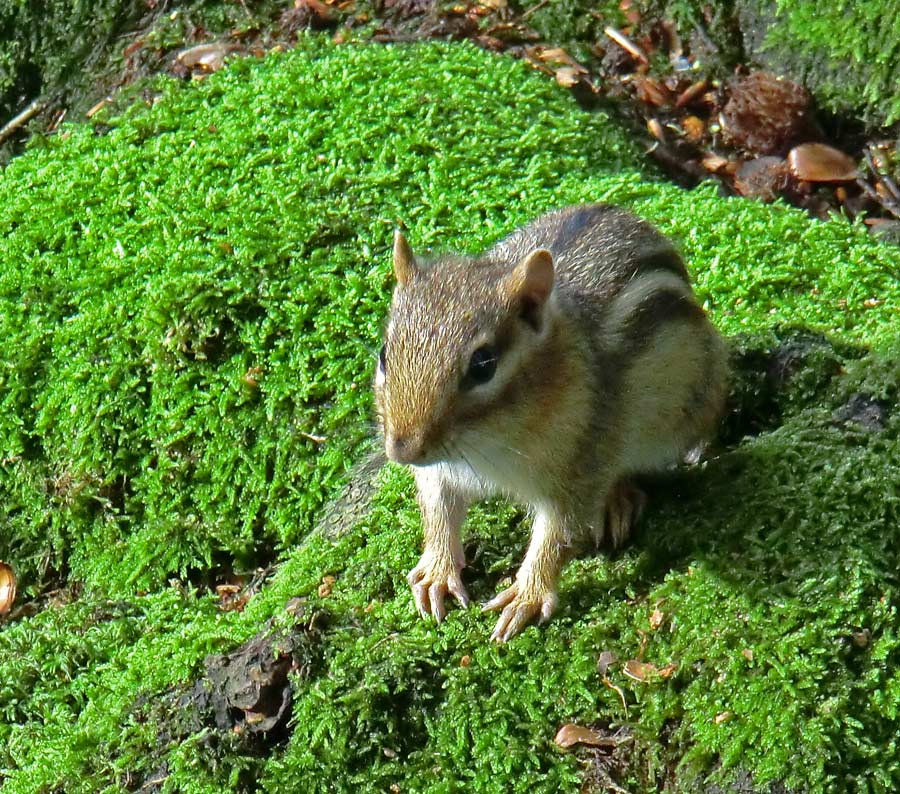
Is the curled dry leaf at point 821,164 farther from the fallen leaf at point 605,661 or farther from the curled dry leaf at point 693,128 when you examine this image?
the fallen leaf at point 605,661

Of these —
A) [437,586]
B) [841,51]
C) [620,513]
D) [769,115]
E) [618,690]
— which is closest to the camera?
[618,690]

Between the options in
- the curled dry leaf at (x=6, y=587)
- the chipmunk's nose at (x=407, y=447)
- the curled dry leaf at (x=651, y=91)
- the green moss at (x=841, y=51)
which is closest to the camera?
the chipmunk's nose at (x=407, y=447)

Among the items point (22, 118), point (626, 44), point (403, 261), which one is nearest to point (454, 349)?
point (403, 261)

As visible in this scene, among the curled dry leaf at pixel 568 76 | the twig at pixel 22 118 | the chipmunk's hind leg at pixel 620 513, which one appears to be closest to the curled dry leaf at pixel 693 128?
the curled dry leaf at pixel 568 76

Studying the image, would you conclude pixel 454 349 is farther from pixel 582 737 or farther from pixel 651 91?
pixel 651 91

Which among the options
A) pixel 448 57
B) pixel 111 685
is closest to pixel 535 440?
pixel 111 685

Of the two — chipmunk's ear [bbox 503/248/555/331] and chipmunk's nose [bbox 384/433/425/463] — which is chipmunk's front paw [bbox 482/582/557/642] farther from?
chipmunk's ear [bbox 503/248/555/331]

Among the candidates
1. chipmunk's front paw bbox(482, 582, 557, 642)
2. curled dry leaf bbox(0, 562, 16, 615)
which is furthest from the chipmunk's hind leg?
curled dry leaf bbox(0, 562, 16, 615)
